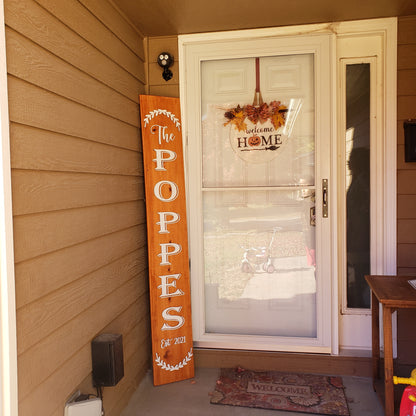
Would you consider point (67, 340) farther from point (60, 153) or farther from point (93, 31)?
point (93, 31)

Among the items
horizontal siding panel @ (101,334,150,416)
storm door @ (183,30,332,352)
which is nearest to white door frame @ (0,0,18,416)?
horizontal siding panel @ (101,334,150,416)

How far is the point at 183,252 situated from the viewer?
2707mm

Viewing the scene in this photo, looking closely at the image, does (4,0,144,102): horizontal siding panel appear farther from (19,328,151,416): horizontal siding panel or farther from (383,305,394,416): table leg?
(383,305,394,416): table leg

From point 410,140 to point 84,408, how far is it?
2.42 metres

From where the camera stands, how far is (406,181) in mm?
2576

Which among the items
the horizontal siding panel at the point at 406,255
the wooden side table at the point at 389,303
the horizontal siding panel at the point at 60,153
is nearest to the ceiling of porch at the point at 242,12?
the horizontal siding panel at the point at 60,153

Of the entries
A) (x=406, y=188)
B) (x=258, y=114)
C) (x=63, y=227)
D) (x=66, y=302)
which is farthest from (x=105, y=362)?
(x=406, y=188)

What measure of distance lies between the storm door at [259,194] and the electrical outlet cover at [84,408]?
3.83 ft

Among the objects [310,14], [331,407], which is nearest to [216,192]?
[310,14]

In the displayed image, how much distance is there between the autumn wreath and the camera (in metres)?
2.73

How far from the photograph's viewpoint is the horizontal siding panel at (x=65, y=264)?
142cm

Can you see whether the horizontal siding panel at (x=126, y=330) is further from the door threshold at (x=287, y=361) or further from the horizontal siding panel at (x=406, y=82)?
the horizontal siding panel at (x=406, y=82)

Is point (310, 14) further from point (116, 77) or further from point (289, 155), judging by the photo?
point (116, 77)

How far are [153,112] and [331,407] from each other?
7.11 feet
